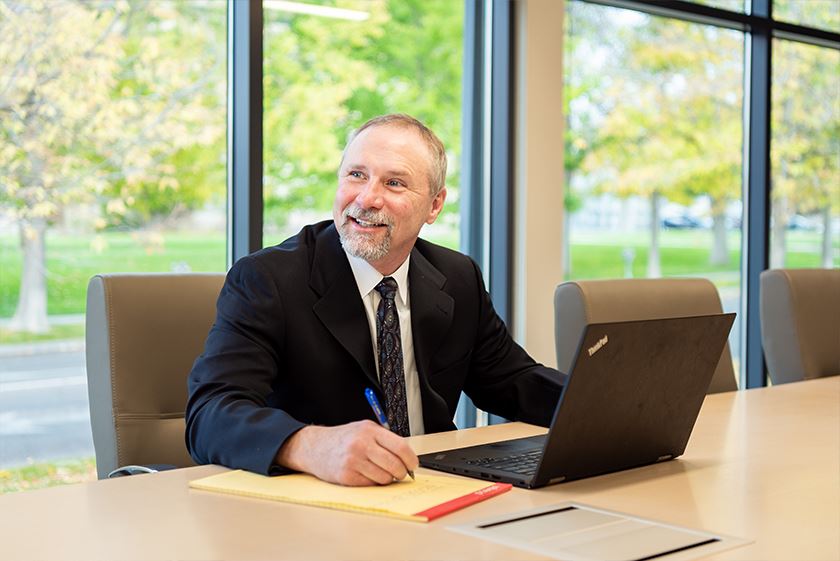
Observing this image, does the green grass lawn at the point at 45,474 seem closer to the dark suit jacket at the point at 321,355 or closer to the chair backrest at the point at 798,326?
the dark suit jacket at the point at 321,355

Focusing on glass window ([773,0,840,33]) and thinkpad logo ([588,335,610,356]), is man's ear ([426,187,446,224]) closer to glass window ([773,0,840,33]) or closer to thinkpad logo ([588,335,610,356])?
thinkpad logo ([588,335,610,356])

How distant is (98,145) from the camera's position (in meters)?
3.50

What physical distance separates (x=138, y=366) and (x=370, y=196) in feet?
1.93

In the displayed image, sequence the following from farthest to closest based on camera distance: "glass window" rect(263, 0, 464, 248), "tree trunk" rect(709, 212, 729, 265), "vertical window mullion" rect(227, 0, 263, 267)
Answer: "tree trunk" rect(709, 212, 729, 265)
"glass window" rect(263, 0, 464, 248)
"vertical window mullion" rect(227, 0, 263, 267)


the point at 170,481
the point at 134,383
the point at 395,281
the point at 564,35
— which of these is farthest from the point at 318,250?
the point at 564,35

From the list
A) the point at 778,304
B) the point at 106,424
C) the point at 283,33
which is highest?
the point at 283,33

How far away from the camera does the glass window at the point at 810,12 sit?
5520mm

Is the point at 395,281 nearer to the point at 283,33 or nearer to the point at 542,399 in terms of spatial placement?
the point at 542,399

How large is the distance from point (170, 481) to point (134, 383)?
0.70m

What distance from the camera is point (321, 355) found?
2.01 m

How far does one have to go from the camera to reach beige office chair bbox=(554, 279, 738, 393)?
248 centimetres

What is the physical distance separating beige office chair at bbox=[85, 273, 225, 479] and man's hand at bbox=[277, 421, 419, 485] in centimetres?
79

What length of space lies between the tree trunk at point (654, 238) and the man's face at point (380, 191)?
301 centimetres

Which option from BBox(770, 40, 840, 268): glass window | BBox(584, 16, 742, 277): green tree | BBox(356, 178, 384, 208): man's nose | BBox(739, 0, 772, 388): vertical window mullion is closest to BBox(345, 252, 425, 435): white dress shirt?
BBox(356, 178, 384, 208): man's nose
